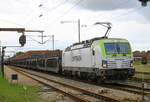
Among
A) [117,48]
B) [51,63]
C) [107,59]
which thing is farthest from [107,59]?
[51,63]

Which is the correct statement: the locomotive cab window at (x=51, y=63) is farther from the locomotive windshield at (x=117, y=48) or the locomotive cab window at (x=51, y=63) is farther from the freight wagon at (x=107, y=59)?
the locomotive windshield at (x=117, y=48)

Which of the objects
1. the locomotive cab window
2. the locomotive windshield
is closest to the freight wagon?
the locomotive windshield

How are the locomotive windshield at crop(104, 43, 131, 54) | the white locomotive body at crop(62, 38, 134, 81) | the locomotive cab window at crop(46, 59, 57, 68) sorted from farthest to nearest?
the locomotive cab window at crop(46, 59, 57, 68)
the locomotive windshield at crop(104, 43, 131, 54)
the white locomotive body at crop(62, 38, 134, 81)

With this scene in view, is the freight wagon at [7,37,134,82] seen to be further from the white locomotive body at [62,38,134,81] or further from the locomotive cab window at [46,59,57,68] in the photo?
the locomotive cab window at [46,59,57,68]

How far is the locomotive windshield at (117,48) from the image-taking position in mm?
29219

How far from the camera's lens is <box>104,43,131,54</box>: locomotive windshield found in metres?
29.2

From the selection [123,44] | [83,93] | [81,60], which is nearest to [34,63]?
[81,60]

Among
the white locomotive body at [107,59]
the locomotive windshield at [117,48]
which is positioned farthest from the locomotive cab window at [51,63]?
the locomotive windshield at [117,48]

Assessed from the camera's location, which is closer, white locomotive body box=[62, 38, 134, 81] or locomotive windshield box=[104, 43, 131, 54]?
white locomotive body box=[62, 38, 134, 81]

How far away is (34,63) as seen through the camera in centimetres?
7719

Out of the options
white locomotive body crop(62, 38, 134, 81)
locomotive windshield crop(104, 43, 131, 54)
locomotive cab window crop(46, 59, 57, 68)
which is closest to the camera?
white locomotive body crop(62, 38, 134, 81)

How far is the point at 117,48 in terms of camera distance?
2952 cm

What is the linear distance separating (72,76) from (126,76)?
13.0 m

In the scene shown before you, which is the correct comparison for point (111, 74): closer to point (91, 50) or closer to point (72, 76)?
point (91, 50)
